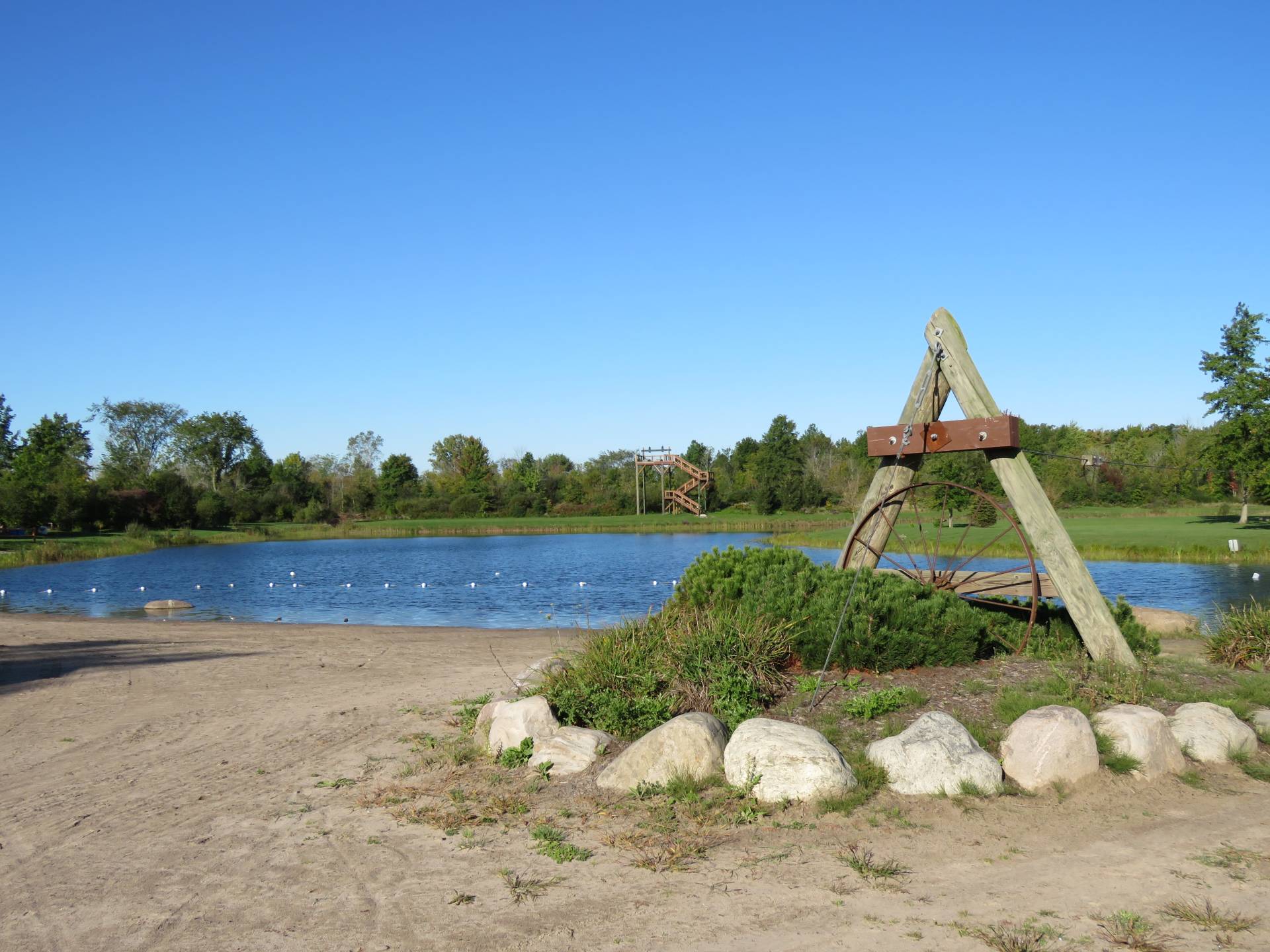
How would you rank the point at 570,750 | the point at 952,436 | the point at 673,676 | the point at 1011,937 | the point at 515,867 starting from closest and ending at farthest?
1. the point at 1011,937
2. the point at 515,867
3. the point at 570,750
4. the point at 673,676
5. the point at 952,436

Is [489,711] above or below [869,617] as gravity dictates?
below

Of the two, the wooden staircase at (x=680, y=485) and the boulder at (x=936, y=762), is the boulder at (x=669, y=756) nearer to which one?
the boulder at (x=936, y=762)

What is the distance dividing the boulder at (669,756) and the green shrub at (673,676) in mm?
776

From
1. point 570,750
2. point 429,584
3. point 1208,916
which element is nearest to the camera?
point 1208,916

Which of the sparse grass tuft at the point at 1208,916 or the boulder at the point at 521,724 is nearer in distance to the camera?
the sparse grass tuft at the point at 1208,916

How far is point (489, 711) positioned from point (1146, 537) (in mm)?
38356

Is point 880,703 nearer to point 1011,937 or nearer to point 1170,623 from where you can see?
point 1011,937

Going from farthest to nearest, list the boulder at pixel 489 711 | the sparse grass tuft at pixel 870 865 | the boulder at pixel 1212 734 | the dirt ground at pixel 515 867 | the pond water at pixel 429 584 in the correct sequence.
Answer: the pond water at pixel 429 584
the boulder at pixel 489 711
the boulder at pixel 1212 734
the sparse grass tuft at pixel 870 865
the dirt ground at pixel 515 867

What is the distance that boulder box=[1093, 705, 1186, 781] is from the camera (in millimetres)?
6867

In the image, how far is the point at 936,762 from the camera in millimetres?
6668

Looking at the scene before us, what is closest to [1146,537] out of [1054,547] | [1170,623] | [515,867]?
[1170,623]

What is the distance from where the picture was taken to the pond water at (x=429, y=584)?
26219 millimetres

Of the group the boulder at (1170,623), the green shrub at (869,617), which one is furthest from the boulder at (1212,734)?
the boulder at (1170,623)

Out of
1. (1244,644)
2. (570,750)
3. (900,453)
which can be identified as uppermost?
(900,453)
